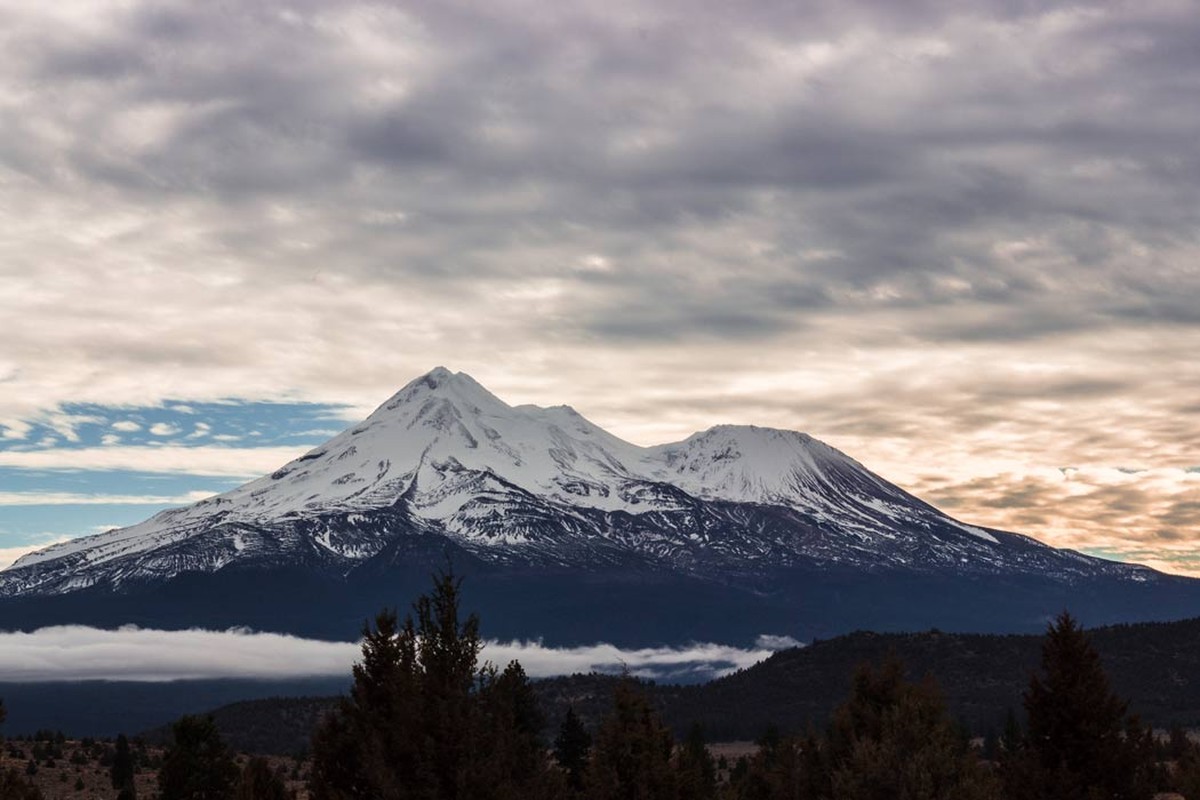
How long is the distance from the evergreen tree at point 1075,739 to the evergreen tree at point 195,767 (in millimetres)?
25916

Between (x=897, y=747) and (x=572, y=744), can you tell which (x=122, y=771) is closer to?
(x=572, y=744)

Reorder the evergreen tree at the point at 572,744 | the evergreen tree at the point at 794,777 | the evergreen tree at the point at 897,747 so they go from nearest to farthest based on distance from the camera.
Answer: the evergreen tree at the point at 897,747 → the evergreen tree at the point at 794,777 → the evergreen tree at the point at 572,744

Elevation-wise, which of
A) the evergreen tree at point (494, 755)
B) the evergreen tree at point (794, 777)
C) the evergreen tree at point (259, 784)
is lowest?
the evergreen tree at point (794, 777)

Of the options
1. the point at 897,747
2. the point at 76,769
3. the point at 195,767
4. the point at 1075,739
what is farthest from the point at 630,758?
the point at 76,769

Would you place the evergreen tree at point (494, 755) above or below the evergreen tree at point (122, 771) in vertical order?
above

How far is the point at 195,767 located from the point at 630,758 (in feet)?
66.9

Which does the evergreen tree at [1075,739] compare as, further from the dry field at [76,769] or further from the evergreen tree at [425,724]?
the dry field at [76,769]

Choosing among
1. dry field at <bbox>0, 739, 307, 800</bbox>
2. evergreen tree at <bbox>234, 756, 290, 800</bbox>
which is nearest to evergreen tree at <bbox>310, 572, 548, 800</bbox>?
evergreen tree at <bbox>234, 756, 290, 800</bbox>

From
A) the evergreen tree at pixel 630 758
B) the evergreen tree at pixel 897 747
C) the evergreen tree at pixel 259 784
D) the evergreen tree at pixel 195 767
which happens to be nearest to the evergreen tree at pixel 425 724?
the evergreen tree at pixel 630 758

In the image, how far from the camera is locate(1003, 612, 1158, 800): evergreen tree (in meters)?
38.6

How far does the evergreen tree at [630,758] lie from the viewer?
3603 cm

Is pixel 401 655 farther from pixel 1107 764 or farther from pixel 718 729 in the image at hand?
pixel 718 729

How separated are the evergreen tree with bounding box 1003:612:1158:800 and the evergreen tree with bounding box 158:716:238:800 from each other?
25.9m

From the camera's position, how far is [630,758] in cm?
3641
